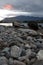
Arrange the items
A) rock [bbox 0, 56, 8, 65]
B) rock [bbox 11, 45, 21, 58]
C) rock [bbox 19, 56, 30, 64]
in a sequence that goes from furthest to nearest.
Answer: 1. rock [bbox 11, 45, 21, 58]
2. rock [bbox 19, 56, 30, 64]
3. rock [bbox 0, 56, 8, 65]

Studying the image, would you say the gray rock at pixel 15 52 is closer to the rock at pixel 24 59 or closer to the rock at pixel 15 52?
the rock at pixel 15 52

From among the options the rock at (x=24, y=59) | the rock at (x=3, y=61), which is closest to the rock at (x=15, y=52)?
the rock at (x=24, y=59)

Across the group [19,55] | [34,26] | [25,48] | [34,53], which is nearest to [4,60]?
[19,55]

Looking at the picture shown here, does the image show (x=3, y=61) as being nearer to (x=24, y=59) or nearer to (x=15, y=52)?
(x=24, y=59)

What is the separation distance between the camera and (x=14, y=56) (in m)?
5.34

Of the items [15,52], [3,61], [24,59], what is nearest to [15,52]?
[15,52]

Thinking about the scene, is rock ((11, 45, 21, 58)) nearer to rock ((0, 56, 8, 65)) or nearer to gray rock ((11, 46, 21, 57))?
gray rock ((11, 46, 21, 57))

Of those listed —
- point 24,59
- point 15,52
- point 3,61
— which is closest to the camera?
point 3,61

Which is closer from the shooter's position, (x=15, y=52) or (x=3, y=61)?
(x=3, y=61)

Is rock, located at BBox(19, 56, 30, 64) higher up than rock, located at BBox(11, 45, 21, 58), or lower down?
lower down

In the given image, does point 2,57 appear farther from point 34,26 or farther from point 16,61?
point 34,26

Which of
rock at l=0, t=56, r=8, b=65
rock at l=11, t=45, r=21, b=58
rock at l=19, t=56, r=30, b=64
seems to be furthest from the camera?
rock at l=11, t=45, r=21, b=58

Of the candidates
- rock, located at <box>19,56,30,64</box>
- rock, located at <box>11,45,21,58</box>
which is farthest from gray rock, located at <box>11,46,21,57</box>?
rock, located at <box>19,56,30,64</box>

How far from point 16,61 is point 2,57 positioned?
401 millimetres
